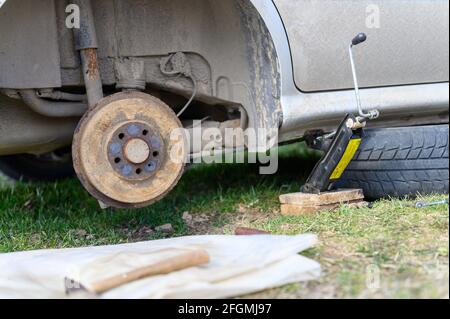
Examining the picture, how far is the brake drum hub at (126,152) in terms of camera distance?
299 centimetres

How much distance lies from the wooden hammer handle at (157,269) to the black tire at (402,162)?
136cm

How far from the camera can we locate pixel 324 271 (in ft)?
7.46

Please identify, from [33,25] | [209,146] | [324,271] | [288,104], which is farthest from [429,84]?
[33,25]

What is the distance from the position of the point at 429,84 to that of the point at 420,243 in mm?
1286

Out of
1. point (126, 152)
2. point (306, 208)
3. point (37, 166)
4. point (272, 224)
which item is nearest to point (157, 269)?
point (126, 152)

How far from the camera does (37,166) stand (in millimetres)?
4613

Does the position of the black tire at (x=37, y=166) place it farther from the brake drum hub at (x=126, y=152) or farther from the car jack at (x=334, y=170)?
the car jack at (x=334, y=170)

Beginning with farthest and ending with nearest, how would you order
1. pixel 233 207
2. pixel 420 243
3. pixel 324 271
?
1. pixel 233 207
2. pixel 420 243
3. pixel 324 271

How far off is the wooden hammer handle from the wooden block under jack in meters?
1.05

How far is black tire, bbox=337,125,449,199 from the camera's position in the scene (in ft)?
10.9

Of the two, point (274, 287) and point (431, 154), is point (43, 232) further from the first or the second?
point (431, 154)

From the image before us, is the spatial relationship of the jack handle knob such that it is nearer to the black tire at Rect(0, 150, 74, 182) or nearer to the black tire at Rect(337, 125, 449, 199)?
the black tire at Rect(337, 125, 449, 199)
